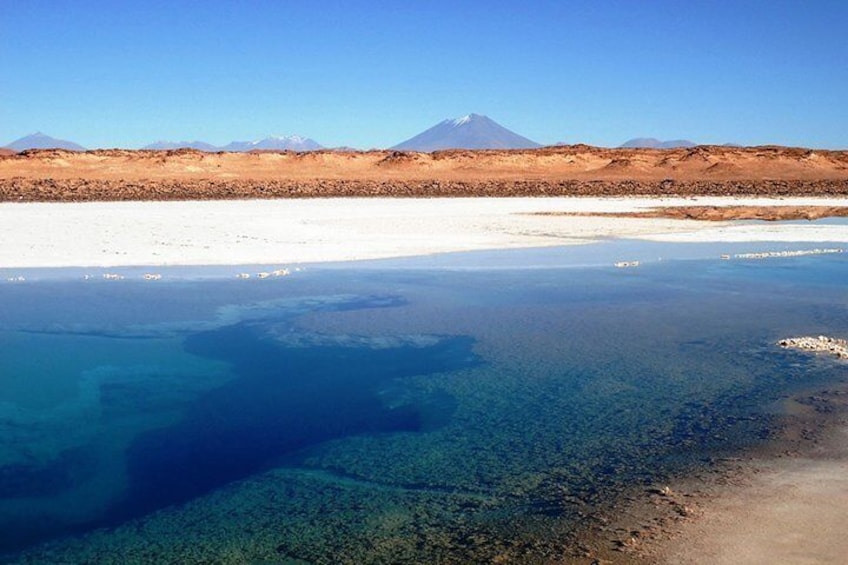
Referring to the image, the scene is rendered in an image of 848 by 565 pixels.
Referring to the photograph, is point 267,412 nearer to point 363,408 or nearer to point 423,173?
point 363,408

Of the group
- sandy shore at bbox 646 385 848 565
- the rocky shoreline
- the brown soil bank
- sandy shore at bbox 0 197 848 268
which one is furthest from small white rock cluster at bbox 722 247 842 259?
the brown soil bank

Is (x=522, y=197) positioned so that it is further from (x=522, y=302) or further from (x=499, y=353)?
(x=499, y=353)

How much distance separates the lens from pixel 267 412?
6.62 metres

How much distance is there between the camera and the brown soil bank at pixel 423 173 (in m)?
36.8

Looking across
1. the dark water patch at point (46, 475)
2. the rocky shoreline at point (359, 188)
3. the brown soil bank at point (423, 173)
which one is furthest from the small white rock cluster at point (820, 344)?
the brown soil bank at point (423, 173)

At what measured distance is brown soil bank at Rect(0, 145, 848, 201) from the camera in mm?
36781

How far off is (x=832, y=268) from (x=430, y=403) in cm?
978

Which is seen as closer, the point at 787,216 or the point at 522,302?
the point at 522,302

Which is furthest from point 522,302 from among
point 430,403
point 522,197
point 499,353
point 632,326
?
point 522,197

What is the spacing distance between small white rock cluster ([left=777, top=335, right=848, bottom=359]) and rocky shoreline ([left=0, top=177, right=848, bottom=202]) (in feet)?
90.4

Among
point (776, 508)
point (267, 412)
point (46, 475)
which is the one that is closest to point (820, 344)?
point (776, 508)

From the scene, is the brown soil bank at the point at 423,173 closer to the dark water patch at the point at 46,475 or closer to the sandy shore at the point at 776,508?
the dark water patch at the point at 46,475

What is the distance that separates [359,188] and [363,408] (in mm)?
32751

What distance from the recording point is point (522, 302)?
10.9 m
